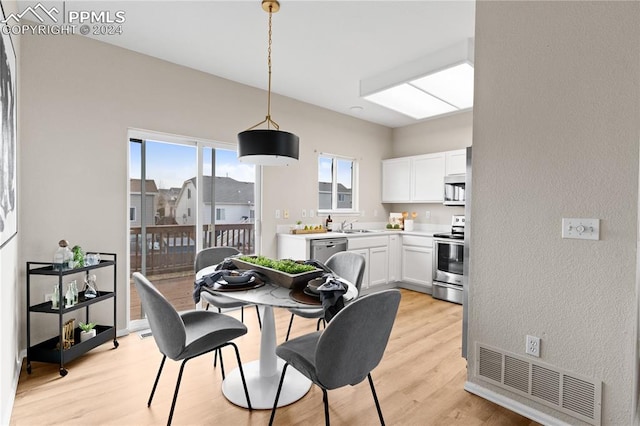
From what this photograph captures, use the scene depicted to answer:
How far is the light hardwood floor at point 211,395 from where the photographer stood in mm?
1963

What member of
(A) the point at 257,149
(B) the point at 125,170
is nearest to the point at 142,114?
(B) the point at 125,170

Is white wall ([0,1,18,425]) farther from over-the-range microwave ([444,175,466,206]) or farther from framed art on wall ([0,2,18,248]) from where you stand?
over-the-range microwave ([444,175,466,206])

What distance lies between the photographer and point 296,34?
290 cm

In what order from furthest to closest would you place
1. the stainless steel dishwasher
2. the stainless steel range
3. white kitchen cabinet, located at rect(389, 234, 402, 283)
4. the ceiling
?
white kitchen cabinet, located at rect(389, 234, 402, 283) → the stainless steel range → the stainless steel dishwasher → the ceiling

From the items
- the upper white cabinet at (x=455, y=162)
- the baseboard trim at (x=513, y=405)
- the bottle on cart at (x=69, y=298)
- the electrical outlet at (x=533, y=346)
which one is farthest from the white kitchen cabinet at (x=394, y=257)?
the bottle on cart at (x=69, y=298)

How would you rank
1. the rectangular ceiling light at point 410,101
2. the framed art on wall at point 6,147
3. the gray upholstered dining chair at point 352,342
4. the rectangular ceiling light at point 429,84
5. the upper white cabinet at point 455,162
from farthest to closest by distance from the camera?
the upper white cabinet at point 455,162 → the rectangular ceiling light at point 410,101 → the rectangular ceiling light at point 429,84 → the framed art on wall at point 6,147 → the gray upholstered dining chair at point 352,342

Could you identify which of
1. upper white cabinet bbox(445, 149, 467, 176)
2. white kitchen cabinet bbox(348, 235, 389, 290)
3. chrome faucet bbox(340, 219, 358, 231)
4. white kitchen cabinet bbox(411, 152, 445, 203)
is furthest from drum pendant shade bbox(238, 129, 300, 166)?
white kitchen cabinet bbox(411, 152, 445, 203)

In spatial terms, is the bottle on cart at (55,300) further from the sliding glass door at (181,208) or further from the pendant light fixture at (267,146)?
the pendant light fixture at (267,146)

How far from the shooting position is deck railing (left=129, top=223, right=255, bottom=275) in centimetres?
339

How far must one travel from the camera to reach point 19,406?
205 centimetres

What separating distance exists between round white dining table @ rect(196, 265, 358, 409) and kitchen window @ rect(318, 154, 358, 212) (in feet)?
9.28

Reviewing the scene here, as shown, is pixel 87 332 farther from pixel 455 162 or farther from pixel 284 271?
pixel 455 162

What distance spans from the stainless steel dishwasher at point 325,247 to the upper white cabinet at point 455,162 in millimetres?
1855

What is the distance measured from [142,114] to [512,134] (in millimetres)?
3180
